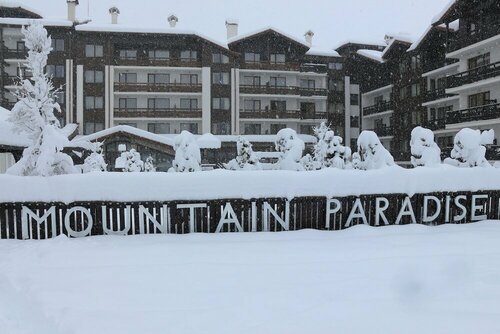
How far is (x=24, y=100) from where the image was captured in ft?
38.4

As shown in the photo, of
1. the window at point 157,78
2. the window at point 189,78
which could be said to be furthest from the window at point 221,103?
the window at point 157,78

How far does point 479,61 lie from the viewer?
33.1m

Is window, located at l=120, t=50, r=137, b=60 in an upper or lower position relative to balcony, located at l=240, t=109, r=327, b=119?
upper

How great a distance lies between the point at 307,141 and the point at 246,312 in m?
42.2

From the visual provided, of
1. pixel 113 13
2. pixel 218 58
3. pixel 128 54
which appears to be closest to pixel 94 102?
pixel 128 54

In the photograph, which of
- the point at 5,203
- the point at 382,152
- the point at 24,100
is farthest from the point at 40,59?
the point at 382,152

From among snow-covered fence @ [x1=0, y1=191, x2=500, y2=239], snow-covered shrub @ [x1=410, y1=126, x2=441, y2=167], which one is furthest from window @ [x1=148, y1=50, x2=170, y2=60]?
snow-covered fence @ [x1=0, y1=191, x2=500, y2=239]

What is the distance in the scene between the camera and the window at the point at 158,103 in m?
45.9

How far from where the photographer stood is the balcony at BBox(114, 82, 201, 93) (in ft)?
146

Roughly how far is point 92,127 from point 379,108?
104ft

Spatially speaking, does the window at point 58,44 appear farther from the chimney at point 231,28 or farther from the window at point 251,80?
the window at point 251,80

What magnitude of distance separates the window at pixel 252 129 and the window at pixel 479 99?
2172cm

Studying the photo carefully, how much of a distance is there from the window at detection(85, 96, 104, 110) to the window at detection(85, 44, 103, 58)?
14.0 feet

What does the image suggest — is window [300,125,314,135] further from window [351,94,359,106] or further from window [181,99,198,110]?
window [181,99,198,110]
